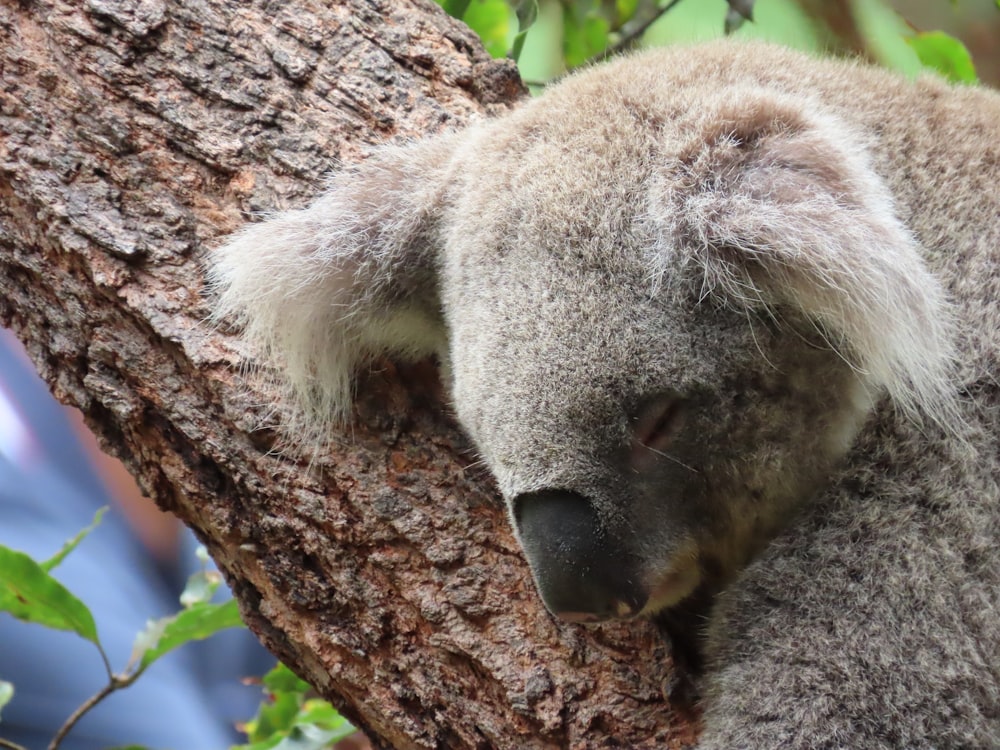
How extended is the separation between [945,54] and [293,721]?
309 centimetres

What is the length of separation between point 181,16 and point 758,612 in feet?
5.86

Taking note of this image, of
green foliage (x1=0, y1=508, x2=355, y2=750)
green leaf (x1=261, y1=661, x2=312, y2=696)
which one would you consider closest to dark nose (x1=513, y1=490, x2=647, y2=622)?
green foliage (x1=0, y1=508, x2=355, y2=750)

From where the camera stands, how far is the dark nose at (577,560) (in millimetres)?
1602

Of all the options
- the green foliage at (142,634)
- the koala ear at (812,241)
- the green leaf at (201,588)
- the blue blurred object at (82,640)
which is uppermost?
the koala ear at (812,241)

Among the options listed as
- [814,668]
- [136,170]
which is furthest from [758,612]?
[136,170]

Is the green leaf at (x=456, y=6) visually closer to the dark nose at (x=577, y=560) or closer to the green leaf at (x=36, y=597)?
the dark nose at (x=577, y=560)

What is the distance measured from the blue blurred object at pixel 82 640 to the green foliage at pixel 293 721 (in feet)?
3.80

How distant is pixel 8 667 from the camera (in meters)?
4.17

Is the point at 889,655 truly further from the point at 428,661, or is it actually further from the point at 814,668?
the point at 428,661

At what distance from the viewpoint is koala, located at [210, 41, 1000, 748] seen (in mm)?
1547

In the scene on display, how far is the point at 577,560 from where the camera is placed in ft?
5.25

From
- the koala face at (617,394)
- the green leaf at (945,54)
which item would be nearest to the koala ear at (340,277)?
the koala face at (617,394)

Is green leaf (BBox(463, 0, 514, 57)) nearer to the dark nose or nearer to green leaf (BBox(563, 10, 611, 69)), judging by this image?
green leaf (BBox(563, 10, 611, 69))

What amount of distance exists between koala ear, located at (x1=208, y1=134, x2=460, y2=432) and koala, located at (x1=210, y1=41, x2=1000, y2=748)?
173 mm
